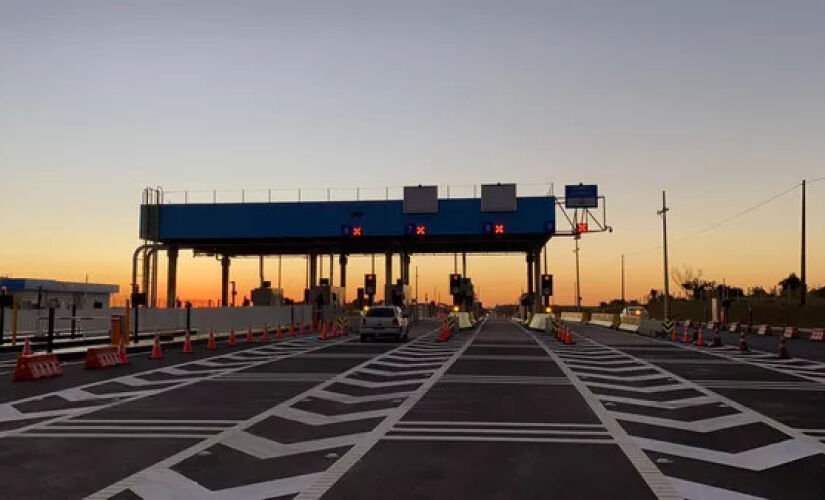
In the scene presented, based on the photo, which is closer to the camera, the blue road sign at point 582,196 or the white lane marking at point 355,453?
the white lane marking at point 355,453

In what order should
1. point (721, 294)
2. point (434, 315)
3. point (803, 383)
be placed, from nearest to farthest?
point (803, 383) < point (721, 294) < point (434, 315)

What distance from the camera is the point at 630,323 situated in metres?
50.5

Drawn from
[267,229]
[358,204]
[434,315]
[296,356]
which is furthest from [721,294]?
[434,315]

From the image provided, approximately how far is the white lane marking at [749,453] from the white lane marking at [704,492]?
1.23m

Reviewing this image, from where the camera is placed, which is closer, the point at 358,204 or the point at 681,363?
the point at 681,363

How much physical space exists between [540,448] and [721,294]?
44950mm

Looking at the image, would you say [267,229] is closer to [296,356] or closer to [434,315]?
[296,356]

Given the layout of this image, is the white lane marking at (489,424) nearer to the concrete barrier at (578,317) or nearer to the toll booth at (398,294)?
the toll booth at (398,294)

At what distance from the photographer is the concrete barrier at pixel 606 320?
2240 inches

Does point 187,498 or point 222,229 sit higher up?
point 222,229

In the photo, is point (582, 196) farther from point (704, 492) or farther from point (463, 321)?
point (704, 492)

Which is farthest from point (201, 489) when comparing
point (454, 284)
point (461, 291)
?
point (461, 291)

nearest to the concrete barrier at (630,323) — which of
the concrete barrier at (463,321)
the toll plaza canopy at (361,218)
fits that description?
the toll plaza canopy at (361,218)

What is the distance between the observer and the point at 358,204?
51156 millimetres
